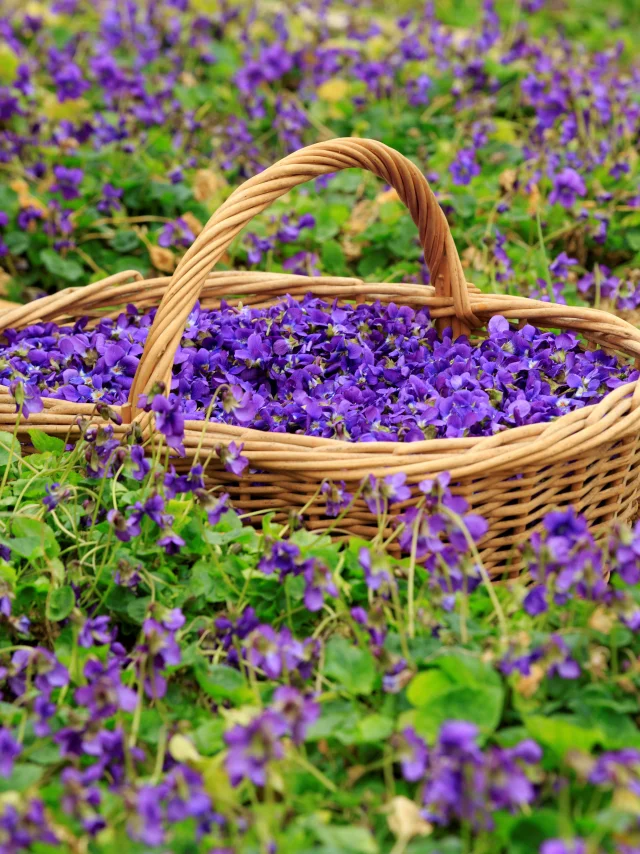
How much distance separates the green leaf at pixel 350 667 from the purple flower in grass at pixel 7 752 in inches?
15.4

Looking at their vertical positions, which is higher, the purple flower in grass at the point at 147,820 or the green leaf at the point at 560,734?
the green leaf at the point at 560,734

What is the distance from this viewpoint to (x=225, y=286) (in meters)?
2.25

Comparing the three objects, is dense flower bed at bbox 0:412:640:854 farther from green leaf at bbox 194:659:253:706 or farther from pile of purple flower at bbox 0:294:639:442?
pile of purple flower at bbox 0:294:639:442

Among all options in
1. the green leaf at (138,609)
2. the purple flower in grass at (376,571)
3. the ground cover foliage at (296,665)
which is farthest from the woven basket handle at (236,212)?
the purple flower in grass at (376,571)

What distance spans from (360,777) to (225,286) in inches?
47.8

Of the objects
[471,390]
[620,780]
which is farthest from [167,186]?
[620,780]

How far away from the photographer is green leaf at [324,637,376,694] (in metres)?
1.35

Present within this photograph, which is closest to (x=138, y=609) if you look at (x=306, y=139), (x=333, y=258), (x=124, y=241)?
(x=333, y=258)

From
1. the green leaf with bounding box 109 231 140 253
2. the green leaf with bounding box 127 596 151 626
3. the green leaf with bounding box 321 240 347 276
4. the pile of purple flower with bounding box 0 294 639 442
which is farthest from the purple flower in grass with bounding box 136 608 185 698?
the green leaf with bounding box 109 231 140 253

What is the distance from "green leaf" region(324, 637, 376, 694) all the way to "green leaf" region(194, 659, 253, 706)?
11cm

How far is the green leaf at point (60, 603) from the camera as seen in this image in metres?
1.51

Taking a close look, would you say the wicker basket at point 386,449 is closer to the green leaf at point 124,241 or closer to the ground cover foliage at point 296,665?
the ground cover foliage at point 296,665

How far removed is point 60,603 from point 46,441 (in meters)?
0.36

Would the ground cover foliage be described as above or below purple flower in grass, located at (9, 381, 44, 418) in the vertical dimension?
below
